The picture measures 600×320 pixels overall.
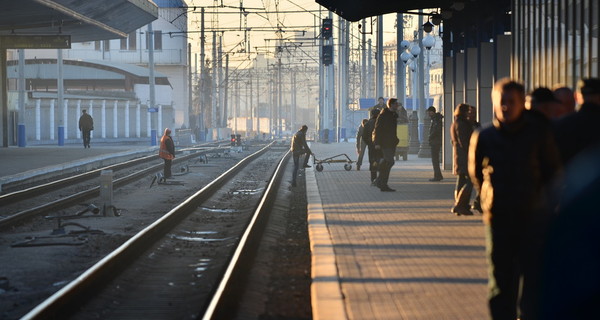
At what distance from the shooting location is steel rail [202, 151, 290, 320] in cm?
852

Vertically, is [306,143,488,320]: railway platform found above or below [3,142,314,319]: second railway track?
above

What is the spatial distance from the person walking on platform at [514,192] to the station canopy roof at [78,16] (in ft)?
93.7

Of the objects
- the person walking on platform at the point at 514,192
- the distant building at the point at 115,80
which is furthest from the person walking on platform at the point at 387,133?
the distant building at the point at 115,80

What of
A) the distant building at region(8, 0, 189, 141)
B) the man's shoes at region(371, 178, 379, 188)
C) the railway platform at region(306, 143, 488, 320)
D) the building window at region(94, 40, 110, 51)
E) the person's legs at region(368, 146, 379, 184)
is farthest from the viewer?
the building window at region(94, 40, 110, 51)

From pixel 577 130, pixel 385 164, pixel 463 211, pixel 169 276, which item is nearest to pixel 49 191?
pixel 385 164

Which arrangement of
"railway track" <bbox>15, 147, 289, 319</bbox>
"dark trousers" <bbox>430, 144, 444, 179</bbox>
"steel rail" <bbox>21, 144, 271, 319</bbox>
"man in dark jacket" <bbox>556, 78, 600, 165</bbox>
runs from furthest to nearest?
"dark trousers" <bbox>430, 144, 444, 179</bbox> < "railway track" <bbox>15, 147, 289, 319</bbox> < "steel rail" <bbox>21, 144, 271, 319</bbox> < "man in dark jacket" <bbox>556, 78, 600, 165</bbox>

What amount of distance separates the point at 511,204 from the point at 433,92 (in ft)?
458

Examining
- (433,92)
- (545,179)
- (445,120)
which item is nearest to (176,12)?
(433,92)

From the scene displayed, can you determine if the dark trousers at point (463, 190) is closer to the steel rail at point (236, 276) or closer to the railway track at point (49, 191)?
the steel rail at point (236, 276)

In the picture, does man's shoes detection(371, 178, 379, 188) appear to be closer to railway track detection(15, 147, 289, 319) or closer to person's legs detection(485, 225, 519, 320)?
railway track detection(15, 147, 289, 319)

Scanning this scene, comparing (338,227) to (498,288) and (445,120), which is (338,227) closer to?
(498,288)

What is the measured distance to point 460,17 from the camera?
26.2m

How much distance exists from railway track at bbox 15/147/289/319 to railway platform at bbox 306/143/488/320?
869 mm

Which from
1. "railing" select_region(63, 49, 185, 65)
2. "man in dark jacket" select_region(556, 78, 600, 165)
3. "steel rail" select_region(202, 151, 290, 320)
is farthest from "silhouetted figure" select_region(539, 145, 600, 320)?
"railing" select_region(63, 49, 185, 65)
